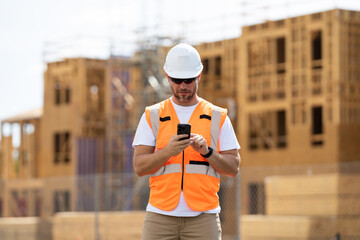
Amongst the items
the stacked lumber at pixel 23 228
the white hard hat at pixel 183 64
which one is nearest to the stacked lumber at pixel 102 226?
the stacked lumber at pixel 23 228

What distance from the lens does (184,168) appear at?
4160 millimetres

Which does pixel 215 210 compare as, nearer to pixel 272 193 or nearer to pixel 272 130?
pixel 272 193

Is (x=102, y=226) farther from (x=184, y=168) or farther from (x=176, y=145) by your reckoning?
(x=176, y=145)

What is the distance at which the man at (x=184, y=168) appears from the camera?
4129 mm

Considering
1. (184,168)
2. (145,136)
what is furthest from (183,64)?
(184,168)

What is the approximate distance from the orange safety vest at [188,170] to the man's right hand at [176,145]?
0.17 m

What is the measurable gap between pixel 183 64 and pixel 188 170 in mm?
595

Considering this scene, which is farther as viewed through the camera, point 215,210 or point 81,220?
point 81,220

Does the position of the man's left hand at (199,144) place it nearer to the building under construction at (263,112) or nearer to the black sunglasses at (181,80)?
the black sunglasses at (181,80)

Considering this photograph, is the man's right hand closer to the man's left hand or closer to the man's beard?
the man's left hand

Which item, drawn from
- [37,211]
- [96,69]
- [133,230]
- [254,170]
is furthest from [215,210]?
[37,211]

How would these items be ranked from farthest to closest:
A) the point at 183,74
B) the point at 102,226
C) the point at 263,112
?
the point at 263,112
the point at 102,226
the point at 183,74

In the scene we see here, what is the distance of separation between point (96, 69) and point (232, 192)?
1071 cm

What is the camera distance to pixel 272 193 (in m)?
19.3
